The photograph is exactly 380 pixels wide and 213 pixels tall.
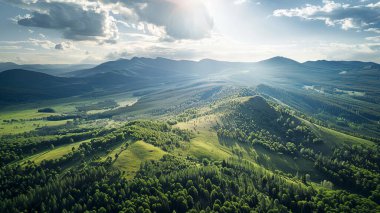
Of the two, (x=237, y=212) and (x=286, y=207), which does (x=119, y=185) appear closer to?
(x=237, y=212)

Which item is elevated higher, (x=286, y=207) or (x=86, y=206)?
(x=86, y=206)

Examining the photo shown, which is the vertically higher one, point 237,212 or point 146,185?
point 146,185

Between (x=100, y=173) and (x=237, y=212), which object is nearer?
(x=237, y=212)

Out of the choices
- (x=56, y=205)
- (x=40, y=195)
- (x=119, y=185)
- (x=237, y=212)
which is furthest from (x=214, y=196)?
(x=40, y=195)

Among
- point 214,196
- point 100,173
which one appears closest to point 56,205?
point 100,173

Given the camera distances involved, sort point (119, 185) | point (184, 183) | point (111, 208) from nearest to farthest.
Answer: point (111, 208) < point (119, 185) < point (184, 183)

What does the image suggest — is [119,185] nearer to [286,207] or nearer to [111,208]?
[111,208]

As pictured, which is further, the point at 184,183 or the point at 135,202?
the point at 184,183

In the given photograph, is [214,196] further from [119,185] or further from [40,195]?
[40,195]

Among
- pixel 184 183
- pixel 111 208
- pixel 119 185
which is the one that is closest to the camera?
pixel 111 208
